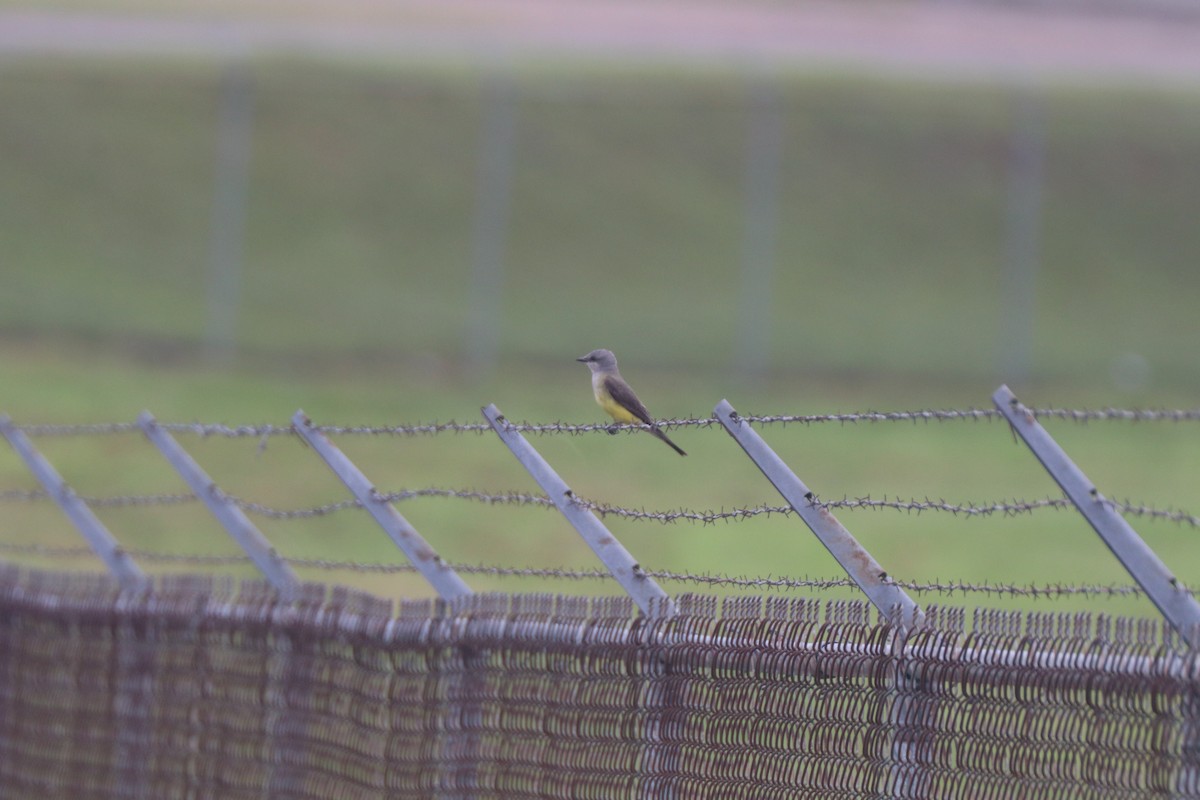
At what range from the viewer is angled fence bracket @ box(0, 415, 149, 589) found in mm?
7078

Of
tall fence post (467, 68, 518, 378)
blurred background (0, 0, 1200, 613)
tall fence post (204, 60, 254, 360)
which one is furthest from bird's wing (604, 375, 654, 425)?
tall fence post (204, 60, 254, 360)

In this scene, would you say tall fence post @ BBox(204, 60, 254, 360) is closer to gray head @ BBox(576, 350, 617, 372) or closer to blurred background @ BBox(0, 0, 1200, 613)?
blurred background @ BBox(0, 0, 1200, 613)

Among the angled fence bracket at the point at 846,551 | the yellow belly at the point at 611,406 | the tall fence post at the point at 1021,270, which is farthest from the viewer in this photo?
the tall fence post at the point at 1021,270

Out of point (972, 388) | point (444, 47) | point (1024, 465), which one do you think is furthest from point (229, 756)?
point (444, 47)

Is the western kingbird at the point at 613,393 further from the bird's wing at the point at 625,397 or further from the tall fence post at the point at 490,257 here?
the tall fence post at the point at 490,257

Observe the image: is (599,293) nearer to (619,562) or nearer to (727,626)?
(619,562)

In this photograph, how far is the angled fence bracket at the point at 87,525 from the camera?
7078 mm

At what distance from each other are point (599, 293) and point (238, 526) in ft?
59.1

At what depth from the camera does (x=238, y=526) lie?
21.0ft

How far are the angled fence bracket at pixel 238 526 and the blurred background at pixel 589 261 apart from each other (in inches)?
314

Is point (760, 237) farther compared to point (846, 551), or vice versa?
point (760, 237)

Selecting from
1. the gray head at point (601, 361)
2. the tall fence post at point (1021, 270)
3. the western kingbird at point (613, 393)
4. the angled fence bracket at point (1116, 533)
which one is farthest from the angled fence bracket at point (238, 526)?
the tall fence post at point (1021, 270)

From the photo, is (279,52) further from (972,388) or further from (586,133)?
(972,388)

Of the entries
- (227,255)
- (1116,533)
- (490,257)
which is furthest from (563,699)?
(227,255)
